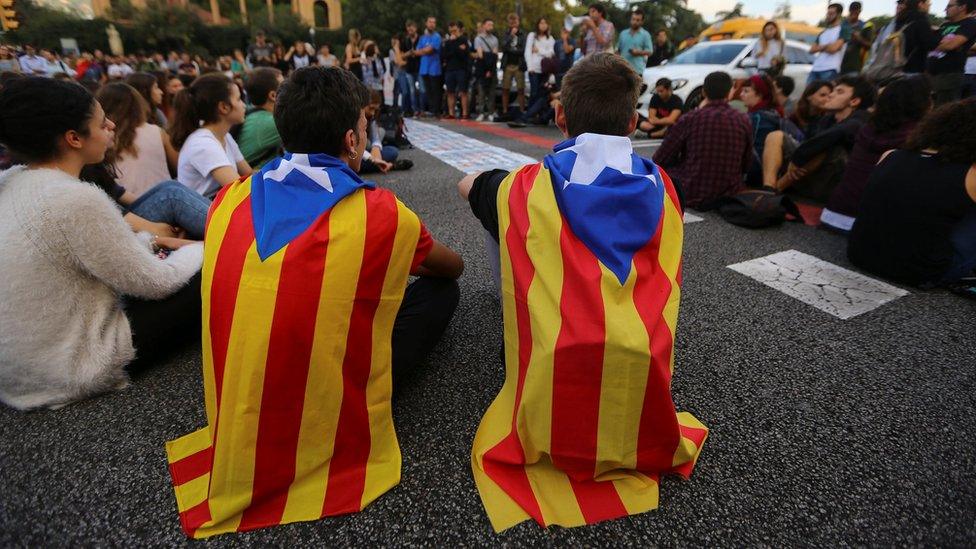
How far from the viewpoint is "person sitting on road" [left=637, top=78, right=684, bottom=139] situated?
24.3 ft

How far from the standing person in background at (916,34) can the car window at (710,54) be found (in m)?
3.23

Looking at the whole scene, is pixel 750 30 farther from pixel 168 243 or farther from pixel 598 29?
pixel 168 243

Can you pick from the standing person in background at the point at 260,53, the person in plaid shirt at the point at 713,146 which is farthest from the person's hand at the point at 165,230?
the standing person in background at the point at 260,53

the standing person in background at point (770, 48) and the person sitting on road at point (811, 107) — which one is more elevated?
the standing person in background at point (770, 48)

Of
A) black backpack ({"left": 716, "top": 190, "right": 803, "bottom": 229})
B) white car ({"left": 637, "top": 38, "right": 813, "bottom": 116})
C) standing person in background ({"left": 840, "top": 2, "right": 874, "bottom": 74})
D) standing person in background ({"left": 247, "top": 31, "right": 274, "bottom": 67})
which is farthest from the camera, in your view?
standing person in background ({"left": 247, "top": 31, "right": 274, "bottom": 67})

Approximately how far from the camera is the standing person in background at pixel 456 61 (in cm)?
1055

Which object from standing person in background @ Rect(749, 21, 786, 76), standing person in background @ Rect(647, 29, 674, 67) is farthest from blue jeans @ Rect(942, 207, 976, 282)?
standing person in background @ Rect(647, 29, 674, 67)

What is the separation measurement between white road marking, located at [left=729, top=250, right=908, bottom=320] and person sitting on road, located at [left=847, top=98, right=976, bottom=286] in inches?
7.8

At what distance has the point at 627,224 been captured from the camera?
59.4 inches

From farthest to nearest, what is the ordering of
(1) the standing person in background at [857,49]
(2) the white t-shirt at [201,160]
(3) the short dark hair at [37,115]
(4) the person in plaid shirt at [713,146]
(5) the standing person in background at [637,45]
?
(5) the standing person in background at [637,45] < (1) the standing person in background at [857,49] < (4) the person in plaid shirt at [713,146] < (2) the white t-shirt at [201,160] < (3) the short dark hair at [37,115]

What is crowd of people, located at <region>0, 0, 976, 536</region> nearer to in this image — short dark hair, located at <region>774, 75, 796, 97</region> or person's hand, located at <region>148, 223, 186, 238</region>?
person's hand, located at <region>148, 223, 186, 238</region>

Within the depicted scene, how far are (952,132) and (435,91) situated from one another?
399 inches

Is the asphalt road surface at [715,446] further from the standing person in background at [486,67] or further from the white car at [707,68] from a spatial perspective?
the standing person in background at [486,67]

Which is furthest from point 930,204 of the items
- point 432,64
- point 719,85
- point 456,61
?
point 432,64
